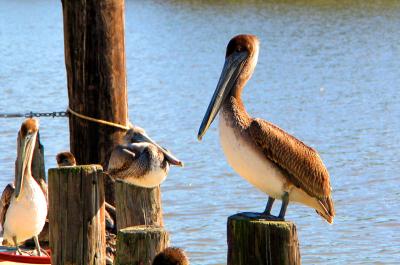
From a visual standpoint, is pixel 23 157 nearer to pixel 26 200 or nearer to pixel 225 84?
pixel 26 200

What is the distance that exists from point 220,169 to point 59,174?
7621mm

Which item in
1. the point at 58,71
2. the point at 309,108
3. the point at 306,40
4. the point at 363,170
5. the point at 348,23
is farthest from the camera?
the point at 348,23

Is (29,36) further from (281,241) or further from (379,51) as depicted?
(281,241)

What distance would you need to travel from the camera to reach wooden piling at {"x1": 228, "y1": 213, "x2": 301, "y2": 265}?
4188 mm

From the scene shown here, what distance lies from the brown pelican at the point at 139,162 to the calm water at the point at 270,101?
7.89ft

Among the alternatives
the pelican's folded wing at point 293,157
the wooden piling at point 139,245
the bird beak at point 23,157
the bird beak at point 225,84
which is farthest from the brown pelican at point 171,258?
the bird beak at point 23,157

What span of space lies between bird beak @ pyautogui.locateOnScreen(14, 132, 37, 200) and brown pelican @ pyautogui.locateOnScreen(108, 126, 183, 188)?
0.50m

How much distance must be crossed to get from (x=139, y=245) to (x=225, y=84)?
1.00 metres

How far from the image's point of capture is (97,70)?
720 centimetres

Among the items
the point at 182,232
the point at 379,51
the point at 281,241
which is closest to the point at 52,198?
the point at 281,241

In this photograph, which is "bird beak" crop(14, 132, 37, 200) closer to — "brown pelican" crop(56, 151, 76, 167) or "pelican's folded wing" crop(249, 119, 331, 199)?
"brown pelican" crop(56, 151, 76, 167)

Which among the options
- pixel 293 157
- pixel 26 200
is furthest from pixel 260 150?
pixel 26 200

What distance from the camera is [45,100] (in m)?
19.6

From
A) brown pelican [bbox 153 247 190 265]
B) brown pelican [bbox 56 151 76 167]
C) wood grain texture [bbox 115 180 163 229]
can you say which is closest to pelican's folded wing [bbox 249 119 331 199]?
brown pelican [bbox 153 247 190 265]
